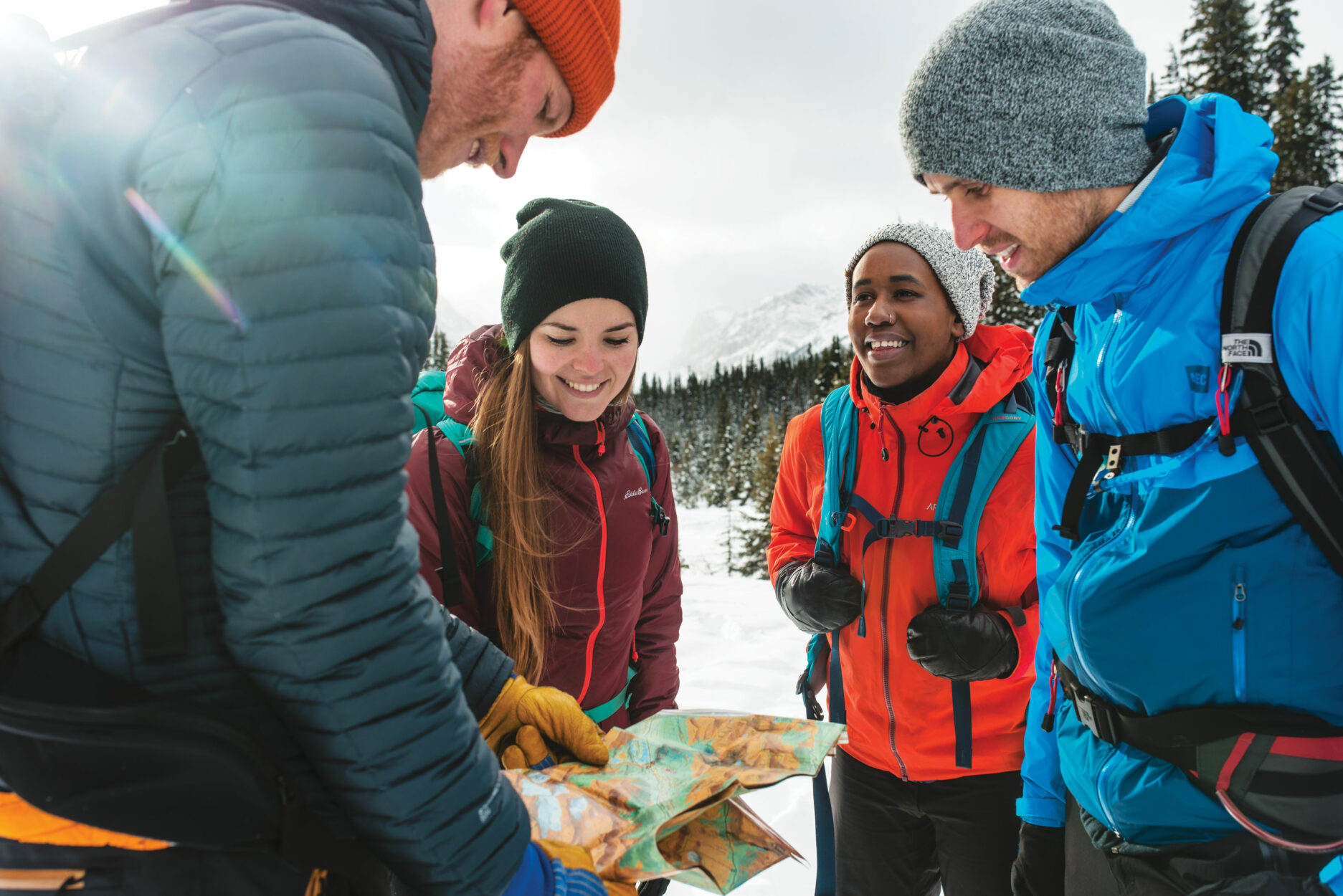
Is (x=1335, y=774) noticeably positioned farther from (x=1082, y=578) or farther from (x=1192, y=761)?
(x=1082, y=578)

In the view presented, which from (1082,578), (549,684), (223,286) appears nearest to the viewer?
(223,286)

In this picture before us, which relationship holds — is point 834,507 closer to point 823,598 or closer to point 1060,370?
point 823,598

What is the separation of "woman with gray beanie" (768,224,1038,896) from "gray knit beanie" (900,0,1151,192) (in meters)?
1.02

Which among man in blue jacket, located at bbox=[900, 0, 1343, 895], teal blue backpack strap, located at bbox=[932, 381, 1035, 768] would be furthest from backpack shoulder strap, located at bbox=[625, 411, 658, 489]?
man in blue jacket, located at bbox=[900, 0, 1343, 895]

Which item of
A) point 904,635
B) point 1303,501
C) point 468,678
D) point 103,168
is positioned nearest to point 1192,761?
point 1303,501

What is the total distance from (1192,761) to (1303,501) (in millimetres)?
656

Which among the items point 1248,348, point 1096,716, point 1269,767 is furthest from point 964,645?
point 1248,348

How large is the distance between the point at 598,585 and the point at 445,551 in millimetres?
631

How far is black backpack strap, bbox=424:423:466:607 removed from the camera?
207cm

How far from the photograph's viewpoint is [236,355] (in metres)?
0.82

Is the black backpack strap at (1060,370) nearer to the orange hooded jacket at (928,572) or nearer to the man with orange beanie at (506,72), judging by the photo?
the orange hooded jacket at (928,572)

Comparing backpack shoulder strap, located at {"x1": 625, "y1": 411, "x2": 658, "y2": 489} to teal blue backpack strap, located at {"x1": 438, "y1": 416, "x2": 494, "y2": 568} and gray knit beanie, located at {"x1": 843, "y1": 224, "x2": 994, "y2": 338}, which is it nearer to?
teal blue backpack strap, located at {"x1": 438, "y1": 416, "x2": 494, "y2": 568}

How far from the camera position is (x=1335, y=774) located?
1409 mm

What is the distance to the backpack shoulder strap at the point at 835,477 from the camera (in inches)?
114
